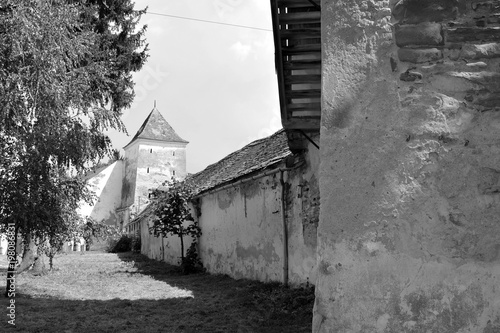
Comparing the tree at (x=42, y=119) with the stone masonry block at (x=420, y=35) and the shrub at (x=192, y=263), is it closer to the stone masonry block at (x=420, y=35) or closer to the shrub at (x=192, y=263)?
the shrub at (x=192, y=263)

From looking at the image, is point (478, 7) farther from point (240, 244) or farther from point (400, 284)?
point (240, 244)

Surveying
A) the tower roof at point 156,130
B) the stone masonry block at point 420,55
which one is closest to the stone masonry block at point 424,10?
the stone masonry block at point 420,55

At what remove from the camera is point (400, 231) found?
2854mm

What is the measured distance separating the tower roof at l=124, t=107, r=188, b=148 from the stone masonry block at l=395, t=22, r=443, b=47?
4053 cm

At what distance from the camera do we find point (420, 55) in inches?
117

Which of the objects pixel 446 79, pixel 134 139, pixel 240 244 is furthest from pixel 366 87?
pixel 134 139

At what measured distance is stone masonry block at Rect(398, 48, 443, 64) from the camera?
9.70 ft

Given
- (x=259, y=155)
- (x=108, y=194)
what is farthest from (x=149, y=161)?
(x=259, y=155)

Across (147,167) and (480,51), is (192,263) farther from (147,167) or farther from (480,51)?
(147,167)

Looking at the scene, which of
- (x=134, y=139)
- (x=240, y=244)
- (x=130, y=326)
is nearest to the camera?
(x=130, y=326)

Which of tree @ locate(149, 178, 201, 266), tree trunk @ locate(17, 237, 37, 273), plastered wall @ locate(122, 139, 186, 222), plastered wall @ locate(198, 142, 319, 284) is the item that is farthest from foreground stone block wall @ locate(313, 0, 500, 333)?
plastered wall @ locate(122, 139, 186, 222)

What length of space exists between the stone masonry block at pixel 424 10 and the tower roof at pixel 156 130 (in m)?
40.5

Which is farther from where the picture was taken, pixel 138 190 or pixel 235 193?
pixel 138 190

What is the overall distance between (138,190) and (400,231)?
1543 inches
